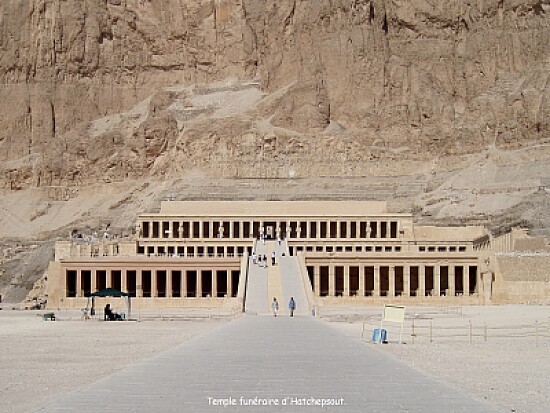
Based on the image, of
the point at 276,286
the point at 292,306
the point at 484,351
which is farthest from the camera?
the point at 276,286

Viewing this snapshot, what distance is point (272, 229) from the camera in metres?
104

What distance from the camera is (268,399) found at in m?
19.8

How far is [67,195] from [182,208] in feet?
197

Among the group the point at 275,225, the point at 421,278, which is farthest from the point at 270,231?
the point at 421,278

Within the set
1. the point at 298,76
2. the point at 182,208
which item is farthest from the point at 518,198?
the point at 298,76

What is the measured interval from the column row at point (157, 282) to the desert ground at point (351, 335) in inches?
690

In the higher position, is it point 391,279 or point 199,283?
point 391,279

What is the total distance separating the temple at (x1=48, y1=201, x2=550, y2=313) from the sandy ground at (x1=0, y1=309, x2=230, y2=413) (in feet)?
37.9

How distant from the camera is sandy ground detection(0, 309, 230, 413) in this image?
2408 cm

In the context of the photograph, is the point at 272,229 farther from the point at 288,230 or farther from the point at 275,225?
the point at 288,230

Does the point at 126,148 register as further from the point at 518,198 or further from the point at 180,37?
the point at 518,198

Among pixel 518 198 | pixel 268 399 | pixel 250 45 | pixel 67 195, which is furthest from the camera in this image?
pixel 250 45

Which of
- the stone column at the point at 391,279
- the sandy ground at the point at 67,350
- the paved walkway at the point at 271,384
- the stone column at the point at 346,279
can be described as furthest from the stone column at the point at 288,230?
the paved walkway at the point at 271,384

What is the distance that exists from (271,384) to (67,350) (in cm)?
1502
